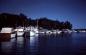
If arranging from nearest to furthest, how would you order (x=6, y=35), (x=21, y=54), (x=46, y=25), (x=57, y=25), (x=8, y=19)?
1. (x=21, y=54)
2. (x=6, y=35)
3. (x=8, y=19)
4. (x=46, y=25)
5. (x=57, y=25)

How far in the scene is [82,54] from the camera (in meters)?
15.5

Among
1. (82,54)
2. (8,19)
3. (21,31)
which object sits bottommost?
(82,54)

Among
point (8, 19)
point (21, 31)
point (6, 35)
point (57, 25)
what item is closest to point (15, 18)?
point (8, 19)

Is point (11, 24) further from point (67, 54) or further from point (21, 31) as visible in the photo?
point (67, 54)

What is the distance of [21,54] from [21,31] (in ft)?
113

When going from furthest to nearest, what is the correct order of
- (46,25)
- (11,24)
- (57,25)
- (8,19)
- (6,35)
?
(57,25)
(46,25)
(8,19)
(11,24)
(6,35)

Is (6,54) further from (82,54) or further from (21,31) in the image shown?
(21,31)

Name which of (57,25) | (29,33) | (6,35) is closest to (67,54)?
(6,35)

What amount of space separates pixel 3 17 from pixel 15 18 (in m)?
6.96

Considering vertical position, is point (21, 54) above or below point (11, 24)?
below

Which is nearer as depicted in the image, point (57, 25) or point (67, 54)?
point (67, 54)

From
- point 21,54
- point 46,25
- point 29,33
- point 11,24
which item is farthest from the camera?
point 46,25

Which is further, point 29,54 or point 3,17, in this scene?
point 3,17

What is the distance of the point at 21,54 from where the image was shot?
15.4m
